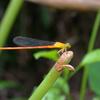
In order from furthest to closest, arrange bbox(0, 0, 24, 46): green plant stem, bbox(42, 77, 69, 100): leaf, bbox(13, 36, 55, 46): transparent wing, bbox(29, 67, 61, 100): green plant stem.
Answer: bbox(0, 0, 24, 46): green plant stem → bbox(42, 77, 69, 100): leaf → bbox(13, 36, 55, 46): transparent wing → bbox(29, 67, 61, 100): green plant stem

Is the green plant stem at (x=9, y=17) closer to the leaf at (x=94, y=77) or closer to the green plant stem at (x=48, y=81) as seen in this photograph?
the leaf at (x=94, y=77)

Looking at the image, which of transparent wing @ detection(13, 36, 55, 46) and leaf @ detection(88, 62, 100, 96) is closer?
transparent wing @ detection(13, 36, 55, 46)

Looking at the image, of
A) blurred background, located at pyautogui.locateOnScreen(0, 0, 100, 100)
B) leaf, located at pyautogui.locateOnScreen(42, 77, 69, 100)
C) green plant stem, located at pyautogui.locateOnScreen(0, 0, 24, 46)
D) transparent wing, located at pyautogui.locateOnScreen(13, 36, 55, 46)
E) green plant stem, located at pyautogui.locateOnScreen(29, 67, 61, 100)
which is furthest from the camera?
blurred background, located at pyautogui.locateOnScreen(0, 0, 100, 100)

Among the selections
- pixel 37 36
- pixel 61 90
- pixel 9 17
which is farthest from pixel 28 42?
pixel 37 36

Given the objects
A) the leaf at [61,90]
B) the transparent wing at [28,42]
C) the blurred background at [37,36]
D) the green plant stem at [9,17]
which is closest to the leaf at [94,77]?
the leaf at [61,90]

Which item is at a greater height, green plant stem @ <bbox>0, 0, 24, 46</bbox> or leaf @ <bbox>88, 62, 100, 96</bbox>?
green plant stem @ <bbox>0, 0, 24, 46</bbox>

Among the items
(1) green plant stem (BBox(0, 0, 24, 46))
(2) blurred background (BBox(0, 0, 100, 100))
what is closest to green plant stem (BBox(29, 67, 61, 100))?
(1) green plant stem (BBox(0, 0, 24, 46))

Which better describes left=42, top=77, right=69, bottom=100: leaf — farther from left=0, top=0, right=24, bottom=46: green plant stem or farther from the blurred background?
the blurred background

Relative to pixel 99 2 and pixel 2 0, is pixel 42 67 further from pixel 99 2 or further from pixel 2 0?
pixel 99 2

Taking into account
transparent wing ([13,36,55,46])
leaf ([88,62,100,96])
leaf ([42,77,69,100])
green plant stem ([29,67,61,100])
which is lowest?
leaf ([42,77,69,100])
